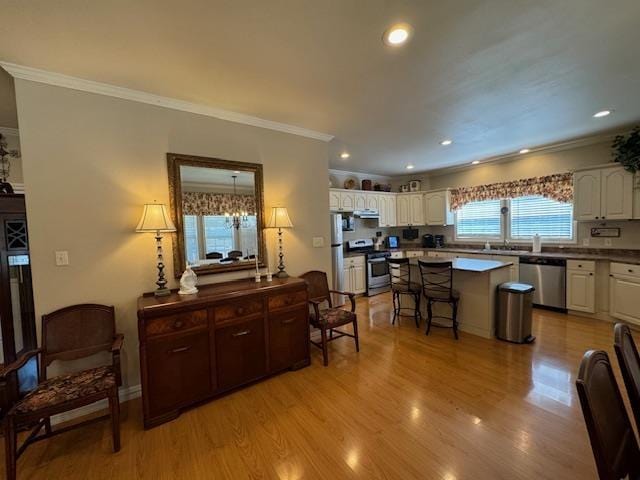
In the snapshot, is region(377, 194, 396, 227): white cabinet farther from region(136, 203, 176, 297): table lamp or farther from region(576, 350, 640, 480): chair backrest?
region(576, 350, 640, 480): chair backrest

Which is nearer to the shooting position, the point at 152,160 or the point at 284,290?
the point at 152,160

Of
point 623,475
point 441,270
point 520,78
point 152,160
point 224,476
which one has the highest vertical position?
point 520,78

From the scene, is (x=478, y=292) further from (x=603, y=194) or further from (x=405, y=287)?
A: (x=603, y=194)

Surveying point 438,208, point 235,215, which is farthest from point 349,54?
point 438,208

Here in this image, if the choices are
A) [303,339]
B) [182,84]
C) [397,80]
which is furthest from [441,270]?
[182,84]

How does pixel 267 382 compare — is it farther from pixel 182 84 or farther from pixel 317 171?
pixel 182 84

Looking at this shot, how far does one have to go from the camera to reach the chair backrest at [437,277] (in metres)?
3.48

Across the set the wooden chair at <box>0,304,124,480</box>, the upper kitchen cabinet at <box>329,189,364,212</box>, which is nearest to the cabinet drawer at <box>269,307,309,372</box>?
the wooden chair at <box>0,304,124,480</box>

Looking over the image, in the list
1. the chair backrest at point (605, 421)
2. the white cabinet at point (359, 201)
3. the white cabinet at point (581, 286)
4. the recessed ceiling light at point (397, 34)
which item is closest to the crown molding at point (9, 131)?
the recessed ceiling light at point (397, 34)

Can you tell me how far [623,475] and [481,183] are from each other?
18.0ft

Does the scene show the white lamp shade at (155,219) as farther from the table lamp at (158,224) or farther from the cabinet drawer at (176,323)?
the cabinet drawer at (176,323)

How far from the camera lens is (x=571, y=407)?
81.5 inches

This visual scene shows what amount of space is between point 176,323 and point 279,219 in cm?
141

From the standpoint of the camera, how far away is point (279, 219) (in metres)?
2.97
